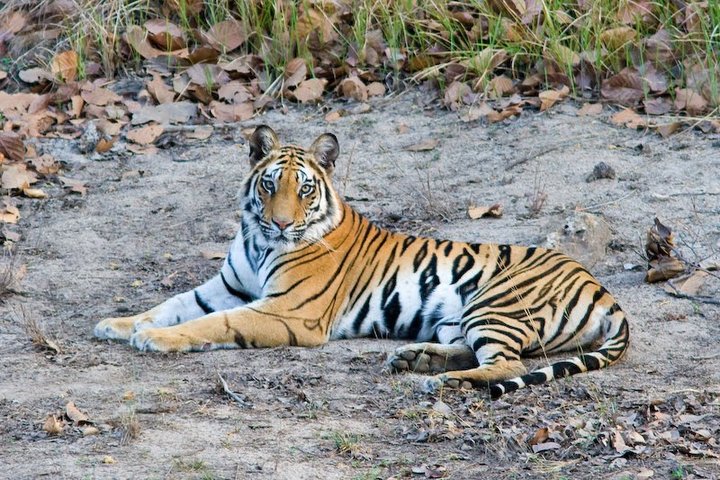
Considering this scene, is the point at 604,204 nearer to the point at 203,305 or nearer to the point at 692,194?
the point at 692,194

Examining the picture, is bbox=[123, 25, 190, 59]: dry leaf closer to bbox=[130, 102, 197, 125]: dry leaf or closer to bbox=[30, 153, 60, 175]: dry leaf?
bbox=[130, 102, 197, 125]: dry leaf

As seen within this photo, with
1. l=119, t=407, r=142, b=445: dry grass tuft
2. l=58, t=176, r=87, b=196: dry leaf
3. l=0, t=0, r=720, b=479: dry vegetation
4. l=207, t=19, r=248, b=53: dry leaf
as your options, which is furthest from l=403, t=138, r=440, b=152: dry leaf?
l=119, t=407, r=142, b=445: dry grass tuft

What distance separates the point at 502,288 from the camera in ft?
18.2

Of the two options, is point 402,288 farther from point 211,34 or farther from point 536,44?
point 211,34

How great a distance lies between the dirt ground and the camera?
13.3 ft

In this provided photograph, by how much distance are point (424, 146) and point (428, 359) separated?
3205 millimetres

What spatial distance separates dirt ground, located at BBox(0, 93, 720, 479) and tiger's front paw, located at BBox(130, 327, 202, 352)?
0.20 feet

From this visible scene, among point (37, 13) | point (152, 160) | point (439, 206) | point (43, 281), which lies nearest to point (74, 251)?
point (43, 281)

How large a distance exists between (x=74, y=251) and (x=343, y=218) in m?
1.85

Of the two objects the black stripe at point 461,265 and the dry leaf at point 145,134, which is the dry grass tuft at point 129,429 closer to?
the black stripe at point 461,265

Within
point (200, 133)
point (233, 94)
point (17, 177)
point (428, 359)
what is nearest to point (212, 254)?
point (17, 177)

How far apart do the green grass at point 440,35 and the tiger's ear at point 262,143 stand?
277 cm

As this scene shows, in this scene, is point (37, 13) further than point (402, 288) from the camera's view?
Yes

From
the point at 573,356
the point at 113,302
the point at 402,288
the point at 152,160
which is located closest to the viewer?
the point at 573,356
